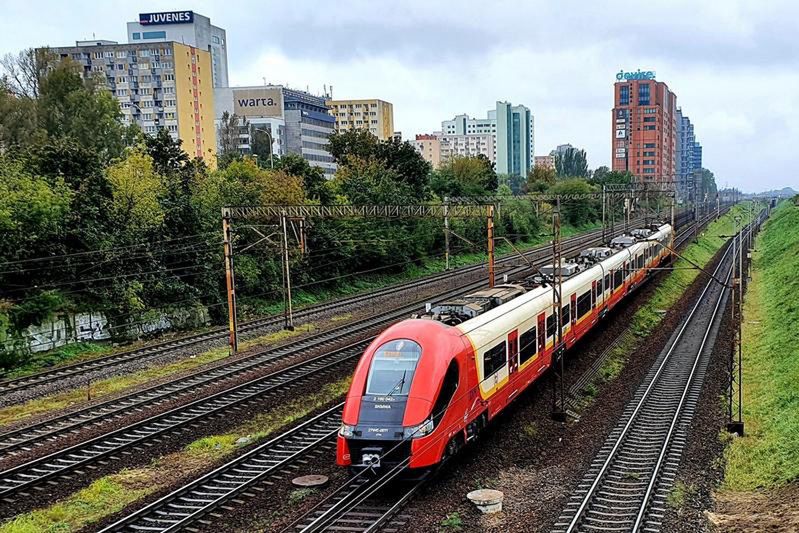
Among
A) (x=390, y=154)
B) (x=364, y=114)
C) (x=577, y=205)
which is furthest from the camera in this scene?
(x=364, y=114)

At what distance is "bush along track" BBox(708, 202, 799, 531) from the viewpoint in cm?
1327

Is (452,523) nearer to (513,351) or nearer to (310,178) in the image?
(513,351)

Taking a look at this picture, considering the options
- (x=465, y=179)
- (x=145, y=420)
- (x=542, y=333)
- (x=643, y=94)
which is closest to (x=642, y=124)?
(x=643, y=94)

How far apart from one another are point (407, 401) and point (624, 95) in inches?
6752

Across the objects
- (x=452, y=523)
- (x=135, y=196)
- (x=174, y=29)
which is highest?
(x=174, y=29)

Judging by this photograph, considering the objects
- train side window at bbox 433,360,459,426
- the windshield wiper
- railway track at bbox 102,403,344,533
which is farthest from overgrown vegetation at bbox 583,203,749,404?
railway track at bbox 102,403,344,533

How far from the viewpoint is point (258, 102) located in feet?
361

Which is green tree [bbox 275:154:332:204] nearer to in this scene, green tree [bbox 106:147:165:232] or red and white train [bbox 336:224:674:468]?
green tree [bbox 106:147:165:232]

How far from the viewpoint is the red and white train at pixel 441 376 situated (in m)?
13.6

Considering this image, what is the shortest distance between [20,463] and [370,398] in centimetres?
870

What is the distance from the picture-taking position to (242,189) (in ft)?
129

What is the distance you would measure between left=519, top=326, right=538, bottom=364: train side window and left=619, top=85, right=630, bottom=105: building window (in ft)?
534

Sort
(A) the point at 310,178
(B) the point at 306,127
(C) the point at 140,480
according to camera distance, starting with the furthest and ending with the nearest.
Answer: (B) the point at 306,127 < (A) the point at 310,178 < (C) the point at 140,480

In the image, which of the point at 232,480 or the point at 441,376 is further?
the point at 232,480
